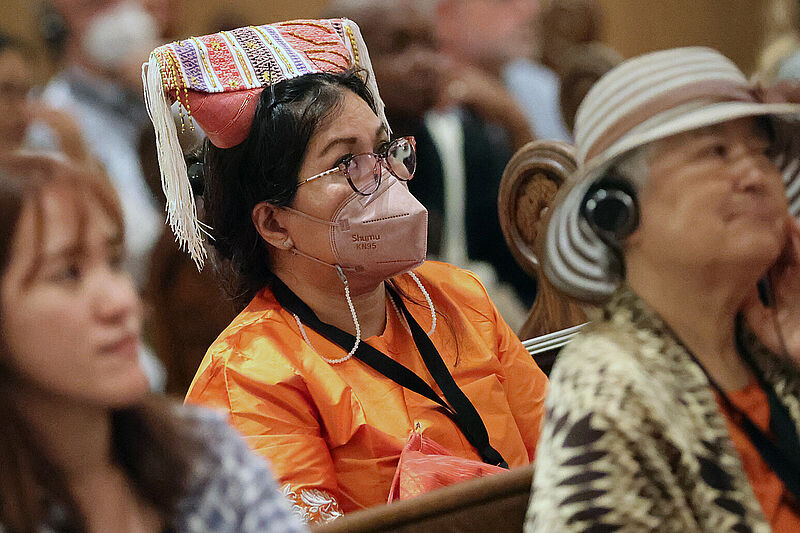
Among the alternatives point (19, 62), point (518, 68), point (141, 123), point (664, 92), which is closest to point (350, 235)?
point (664, 92)

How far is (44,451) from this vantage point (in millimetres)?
1145

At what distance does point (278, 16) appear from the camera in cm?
538

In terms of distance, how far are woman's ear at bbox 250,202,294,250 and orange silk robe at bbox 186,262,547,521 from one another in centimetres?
12

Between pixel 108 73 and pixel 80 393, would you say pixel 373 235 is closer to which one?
pixel 80 393

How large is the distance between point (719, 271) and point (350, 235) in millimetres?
913

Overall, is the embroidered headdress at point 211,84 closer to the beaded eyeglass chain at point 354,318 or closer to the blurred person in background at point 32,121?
the beaded eyeglass chain at point 354,318

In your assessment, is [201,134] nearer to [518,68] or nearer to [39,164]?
[39,164]

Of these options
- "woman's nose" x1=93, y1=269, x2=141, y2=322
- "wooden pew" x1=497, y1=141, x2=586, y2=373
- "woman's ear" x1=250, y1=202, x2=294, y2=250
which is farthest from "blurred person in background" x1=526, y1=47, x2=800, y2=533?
"wooden pew" x1=497, y1=141, x2=586, y2=373

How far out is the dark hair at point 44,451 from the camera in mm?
1123

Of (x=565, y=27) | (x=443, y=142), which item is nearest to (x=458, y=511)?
(x=443, y=142)

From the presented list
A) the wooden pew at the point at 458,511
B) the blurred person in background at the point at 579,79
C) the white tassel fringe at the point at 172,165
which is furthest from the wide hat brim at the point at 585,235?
the blurred person in background at the point at 579,79

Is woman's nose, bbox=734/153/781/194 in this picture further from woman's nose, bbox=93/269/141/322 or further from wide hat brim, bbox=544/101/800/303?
woman's nose, bbox=93/269/141/322

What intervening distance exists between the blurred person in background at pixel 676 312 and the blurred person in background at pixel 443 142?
6.44 feet

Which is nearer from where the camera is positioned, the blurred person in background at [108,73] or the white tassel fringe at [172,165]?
the white tassel fringe at [172,165]
